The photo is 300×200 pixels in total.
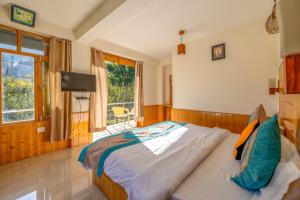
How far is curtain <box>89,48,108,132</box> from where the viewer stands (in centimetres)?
341

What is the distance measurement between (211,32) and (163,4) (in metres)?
1.52

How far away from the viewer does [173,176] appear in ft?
3.37

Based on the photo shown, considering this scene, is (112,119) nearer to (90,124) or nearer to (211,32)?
(90,124)

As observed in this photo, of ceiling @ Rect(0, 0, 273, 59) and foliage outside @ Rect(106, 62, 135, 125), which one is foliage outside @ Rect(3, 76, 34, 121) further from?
foliage outside @ Rect(106, 62, 135, 125)

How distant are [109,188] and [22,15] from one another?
305 cm

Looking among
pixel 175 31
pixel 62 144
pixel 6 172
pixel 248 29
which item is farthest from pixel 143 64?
pixel 6 172

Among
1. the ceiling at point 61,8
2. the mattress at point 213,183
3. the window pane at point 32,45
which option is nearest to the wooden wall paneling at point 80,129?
the window pane at point 32,45

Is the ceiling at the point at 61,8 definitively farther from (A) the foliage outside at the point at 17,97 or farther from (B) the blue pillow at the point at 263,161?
(B) the blue pillow at the point at 263,161

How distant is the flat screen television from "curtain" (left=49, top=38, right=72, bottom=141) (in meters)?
0.15

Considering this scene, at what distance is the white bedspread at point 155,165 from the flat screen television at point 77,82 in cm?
211

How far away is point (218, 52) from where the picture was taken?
308 centimetres

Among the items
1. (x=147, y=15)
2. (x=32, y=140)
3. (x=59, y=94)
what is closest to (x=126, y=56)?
(x=147, y=15)

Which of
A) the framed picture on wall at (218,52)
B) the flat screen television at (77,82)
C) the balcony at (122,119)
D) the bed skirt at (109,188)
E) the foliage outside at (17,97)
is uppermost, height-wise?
the framed picture on wall at (218,52)

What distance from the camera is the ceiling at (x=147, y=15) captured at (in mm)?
2115
